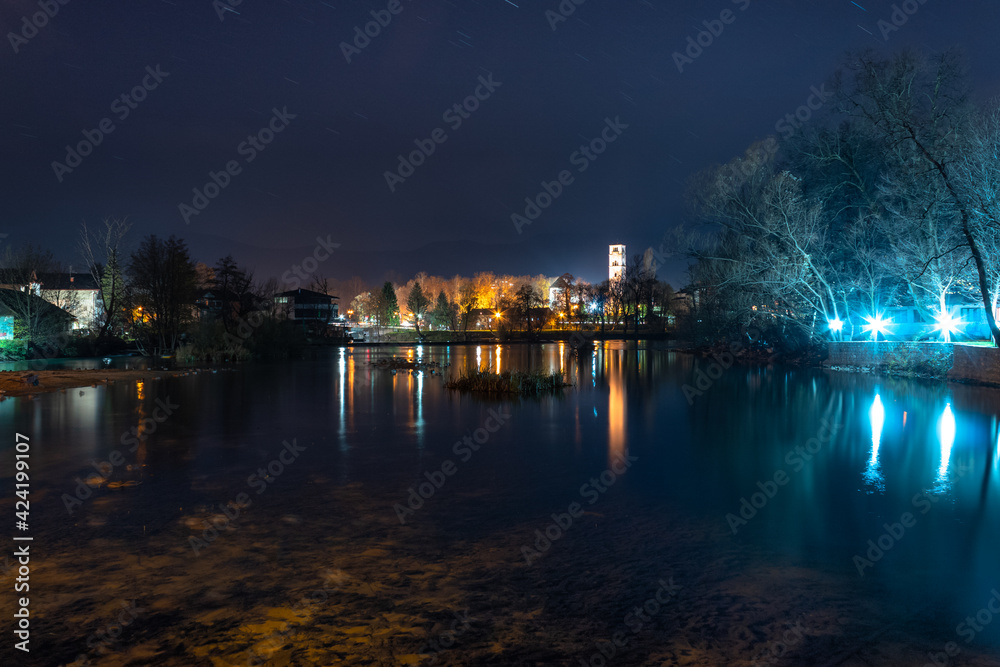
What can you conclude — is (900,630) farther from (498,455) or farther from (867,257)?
(867,257)

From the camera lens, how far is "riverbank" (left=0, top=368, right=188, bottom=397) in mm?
21688

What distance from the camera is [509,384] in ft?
71.9

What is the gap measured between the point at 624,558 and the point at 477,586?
1551 millimetres

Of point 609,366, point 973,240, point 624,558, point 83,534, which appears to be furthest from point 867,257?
point 83,534

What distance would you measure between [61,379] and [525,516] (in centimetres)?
2442

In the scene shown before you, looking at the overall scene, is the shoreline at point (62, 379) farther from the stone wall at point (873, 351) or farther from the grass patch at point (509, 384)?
the stone wall at point (873, 351)

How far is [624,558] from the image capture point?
6402mm

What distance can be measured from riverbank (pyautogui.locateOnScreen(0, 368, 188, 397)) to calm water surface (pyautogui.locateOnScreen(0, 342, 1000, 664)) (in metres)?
5.32

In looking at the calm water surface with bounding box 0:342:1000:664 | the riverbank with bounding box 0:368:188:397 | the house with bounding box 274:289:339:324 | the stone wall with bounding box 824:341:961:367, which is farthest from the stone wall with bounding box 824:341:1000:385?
the house with bounding box 274:289:339:324

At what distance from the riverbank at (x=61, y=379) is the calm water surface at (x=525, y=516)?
5323mm

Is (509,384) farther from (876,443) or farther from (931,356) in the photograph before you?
(931,356)

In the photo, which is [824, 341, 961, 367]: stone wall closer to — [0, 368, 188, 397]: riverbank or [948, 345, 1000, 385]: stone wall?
[948, 345, 1000, 385]: stone wall

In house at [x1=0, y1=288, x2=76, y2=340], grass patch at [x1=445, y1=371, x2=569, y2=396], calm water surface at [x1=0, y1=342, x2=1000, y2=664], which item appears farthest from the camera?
house at [x1=0, y1=288, x2=76, y2=340]

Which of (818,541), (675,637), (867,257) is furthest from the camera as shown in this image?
(867,257)
